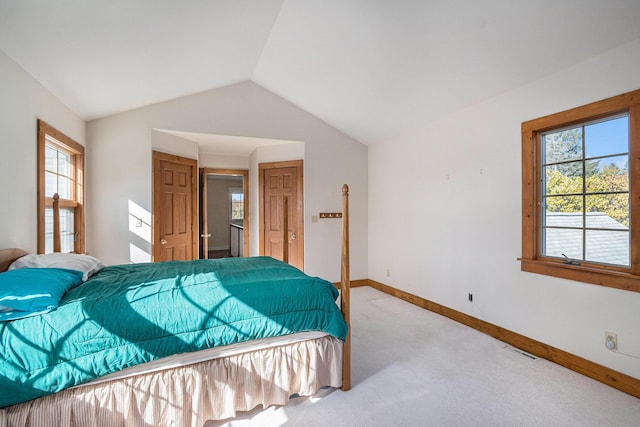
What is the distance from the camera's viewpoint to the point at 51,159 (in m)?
2.93

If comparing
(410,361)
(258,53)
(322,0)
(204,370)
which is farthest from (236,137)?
(410,361)

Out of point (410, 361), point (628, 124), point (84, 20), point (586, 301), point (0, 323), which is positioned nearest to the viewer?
point (0, 323)

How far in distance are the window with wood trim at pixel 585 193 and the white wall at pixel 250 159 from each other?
2623mm

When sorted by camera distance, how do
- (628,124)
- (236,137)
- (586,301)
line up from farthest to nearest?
(236,137), (586,301), (628,124)

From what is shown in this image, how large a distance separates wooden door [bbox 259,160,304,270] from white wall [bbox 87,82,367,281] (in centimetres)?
13

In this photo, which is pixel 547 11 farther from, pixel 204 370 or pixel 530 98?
pixel 204 370

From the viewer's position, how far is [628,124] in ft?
7.23

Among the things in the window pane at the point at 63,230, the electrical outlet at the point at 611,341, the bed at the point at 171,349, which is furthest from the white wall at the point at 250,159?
the electrical outlet at the point at 611,341

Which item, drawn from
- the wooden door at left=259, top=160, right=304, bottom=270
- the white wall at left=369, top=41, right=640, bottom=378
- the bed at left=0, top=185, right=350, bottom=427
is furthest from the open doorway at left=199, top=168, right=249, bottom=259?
the bed at left=0, top=185, right=350, bottom=427

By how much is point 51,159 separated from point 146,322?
237 cm

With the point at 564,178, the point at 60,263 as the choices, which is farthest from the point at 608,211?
the point at 60,263

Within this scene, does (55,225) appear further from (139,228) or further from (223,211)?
(223,211)

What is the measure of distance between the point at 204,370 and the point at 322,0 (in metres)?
2.89

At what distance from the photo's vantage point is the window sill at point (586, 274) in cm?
214
